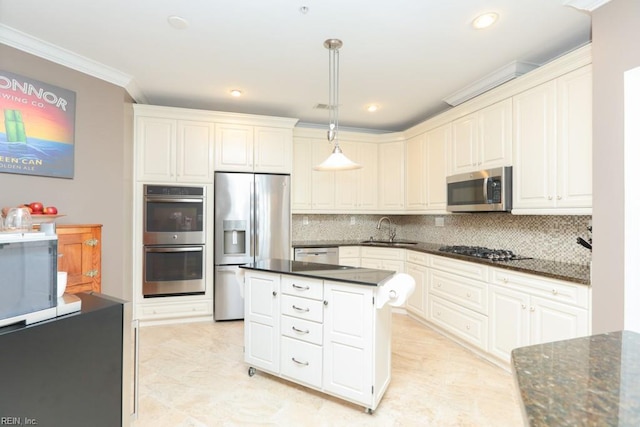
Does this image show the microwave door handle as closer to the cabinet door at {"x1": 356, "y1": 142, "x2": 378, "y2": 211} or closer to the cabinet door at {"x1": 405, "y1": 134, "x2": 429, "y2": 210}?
the cabinet door at {"x1": 405, "y1": 134, "x2": 429, "y2": 210}

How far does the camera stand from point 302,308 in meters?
2.23

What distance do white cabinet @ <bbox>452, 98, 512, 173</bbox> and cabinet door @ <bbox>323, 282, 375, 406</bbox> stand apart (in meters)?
2.02

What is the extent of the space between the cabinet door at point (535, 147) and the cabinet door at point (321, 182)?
239 cm

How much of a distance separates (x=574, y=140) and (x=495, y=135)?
0.76 m

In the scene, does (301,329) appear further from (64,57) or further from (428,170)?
(64,57)

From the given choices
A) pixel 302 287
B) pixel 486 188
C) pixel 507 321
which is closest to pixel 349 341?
pixel 302 287

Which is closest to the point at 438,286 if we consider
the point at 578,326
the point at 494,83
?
the point at 578,326

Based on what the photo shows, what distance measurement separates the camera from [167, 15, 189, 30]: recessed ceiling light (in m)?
2.25

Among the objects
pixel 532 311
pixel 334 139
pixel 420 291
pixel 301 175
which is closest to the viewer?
pixel 532 311

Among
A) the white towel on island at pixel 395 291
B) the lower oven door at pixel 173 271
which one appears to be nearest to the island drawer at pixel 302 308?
the white towel on island at pixel 395 291

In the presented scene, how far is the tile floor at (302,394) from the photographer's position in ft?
6.52

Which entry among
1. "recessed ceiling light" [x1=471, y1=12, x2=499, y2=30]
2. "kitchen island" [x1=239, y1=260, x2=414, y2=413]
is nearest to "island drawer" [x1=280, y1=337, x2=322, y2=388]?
"kitchen island" [x1=239, y1=260, x2=414, y2=413]

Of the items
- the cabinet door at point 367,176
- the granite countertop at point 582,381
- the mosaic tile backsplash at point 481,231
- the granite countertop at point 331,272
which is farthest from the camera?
the cabinet door at point 367,176

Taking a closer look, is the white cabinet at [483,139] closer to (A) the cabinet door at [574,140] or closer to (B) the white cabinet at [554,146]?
(B) the white cabinet at [554,146]
